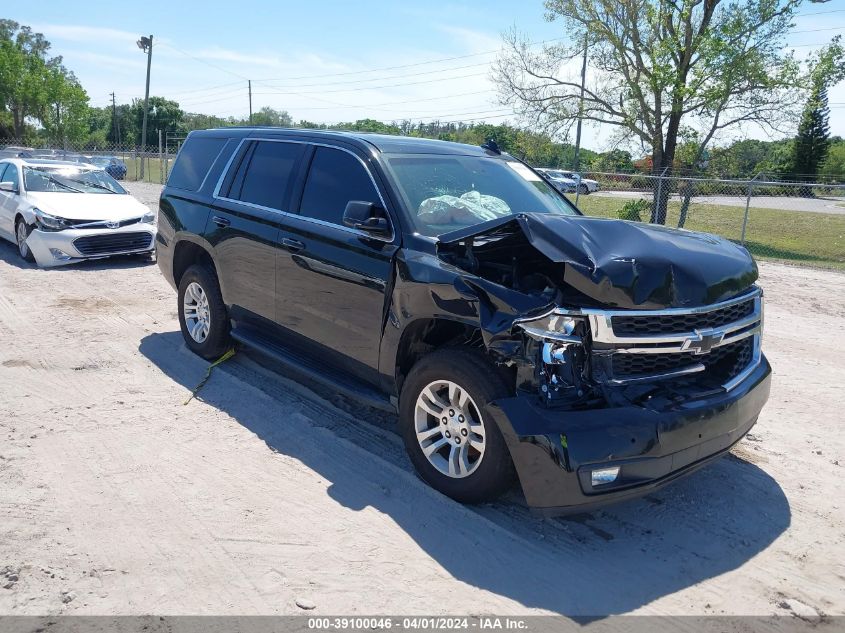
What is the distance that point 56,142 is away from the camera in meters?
59.9

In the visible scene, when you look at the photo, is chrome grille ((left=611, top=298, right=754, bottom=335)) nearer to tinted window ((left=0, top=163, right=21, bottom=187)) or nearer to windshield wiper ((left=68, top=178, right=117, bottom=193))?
windshield wiper ((left=68, top=178, right=117, bottom=193))

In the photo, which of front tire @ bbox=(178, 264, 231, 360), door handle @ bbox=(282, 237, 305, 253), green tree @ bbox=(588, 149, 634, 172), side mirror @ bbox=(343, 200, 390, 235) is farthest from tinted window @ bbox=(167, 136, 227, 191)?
green tree @ bbox=(588, 149, 634, 172)

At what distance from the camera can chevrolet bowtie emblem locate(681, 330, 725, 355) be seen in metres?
3.45

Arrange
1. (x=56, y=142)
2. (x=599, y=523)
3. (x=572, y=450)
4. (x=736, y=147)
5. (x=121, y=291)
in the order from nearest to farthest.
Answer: (x=572, y=450) → (x=599, y=523) → (x=121, y=291) → (x=736, y=147) → (x=56, y=142)

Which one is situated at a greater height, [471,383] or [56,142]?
[56,142]

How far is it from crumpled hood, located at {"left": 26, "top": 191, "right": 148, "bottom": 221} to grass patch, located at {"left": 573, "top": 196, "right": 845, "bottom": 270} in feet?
41.5

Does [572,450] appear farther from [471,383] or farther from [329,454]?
[329,454]

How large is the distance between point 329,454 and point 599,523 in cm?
175

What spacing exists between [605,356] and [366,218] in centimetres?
167

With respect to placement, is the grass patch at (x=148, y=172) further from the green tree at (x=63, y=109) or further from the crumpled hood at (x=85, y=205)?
the crumpled hood at (x=85, y=205)

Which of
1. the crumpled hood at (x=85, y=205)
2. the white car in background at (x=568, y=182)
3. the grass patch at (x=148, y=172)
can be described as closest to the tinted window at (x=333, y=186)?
the crumpled hood at (x=85, y=205)

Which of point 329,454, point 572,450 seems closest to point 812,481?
point 572,450

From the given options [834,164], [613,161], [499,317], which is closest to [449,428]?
[499,317]

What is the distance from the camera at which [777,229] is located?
21.4 meters
